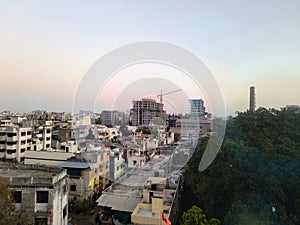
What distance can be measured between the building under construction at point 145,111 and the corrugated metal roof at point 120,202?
145 centimetres

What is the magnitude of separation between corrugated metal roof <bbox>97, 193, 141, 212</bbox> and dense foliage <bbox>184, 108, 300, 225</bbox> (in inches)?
50.3

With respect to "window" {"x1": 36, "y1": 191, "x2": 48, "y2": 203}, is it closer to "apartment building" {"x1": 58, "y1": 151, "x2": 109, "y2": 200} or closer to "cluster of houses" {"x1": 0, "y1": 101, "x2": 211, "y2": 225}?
"cluster of houses" {"x1": 0, "y1": 101, "x2": 211, "y2": 225}

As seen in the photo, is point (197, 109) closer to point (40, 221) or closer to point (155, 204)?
point (155, 204)

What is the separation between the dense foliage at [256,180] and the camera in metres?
4.04

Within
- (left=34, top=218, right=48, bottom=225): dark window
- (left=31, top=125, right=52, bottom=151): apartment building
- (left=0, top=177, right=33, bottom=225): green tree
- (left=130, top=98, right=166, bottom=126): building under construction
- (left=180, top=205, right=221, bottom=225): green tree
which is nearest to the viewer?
(left=0, top=177, right=33, bottom=225): green tree

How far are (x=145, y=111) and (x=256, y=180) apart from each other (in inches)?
86.4


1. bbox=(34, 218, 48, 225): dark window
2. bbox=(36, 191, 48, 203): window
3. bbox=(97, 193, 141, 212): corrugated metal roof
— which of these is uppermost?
bbox=(36, 191, 48, 203): window

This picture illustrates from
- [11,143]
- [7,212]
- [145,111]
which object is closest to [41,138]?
[11,143]

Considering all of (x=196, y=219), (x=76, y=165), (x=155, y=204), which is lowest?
(x=155, y=204)

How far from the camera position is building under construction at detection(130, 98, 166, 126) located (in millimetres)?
4973

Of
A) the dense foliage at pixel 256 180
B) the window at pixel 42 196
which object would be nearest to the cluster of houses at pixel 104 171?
the window at pixel 42 196

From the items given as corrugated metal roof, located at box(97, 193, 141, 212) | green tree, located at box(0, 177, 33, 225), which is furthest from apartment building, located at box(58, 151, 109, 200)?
green tree, located at box(0, 177, 33, 225)

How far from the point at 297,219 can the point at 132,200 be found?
274 centimetres

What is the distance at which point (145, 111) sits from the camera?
16.9ft
